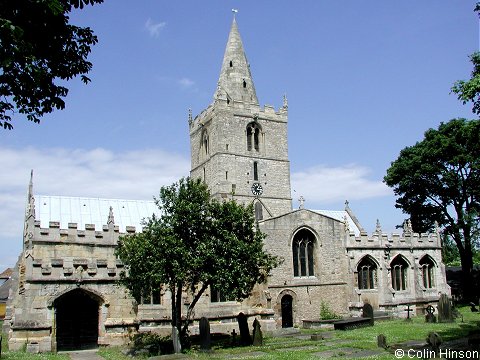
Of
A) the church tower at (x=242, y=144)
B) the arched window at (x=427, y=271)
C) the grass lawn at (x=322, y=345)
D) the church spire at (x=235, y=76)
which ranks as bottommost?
the grass lawn at (x=322, y=345)

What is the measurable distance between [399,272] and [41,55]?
3232cm

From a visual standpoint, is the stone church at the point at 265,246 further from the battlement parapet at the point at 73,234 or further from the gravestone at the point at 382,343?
the gravestone at the point at 382,343

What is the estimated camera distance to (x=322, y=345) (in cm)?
2012

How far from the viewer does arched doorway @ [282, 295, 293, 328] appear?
30922 mm

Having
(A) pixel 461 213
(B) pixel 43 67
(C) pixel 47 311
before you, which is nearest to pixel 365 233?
(A) pixel 461 213

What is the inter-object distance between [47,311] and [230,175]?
82.8 feet

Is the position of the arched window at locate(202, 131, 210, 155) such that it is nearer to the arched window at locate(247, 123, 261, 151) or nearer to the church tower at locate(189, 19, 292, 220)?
the church tower at locate(189, 19, 292, 220)

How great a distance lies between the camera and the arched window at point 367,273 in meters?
35.0

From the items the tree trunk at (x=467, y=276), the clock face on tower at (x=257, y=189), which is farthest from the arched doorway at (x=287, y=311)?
the tree trunk at (x=467, y=276)

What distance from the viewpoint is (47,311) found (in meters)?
20.3

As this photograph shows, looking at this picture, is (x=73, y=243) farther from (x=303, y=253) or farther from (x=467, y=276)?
(x=467, y=276)

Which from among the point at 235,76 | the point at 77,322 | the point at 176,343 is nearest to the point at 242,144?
the point at 235,76

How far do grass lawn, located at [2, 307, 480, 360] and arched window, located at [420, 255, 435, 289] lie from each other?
41.5ft

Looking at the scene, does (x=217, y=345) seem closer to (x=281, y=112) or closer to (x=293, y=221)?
(x=293, y=221)
